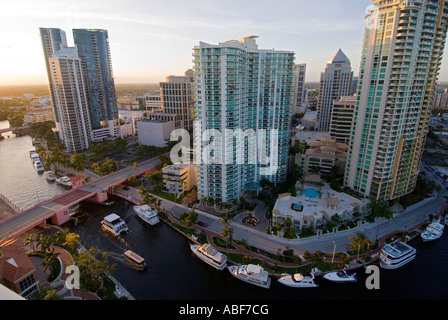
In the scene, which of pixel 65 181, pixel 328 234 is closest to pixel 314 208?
pixel 328 234

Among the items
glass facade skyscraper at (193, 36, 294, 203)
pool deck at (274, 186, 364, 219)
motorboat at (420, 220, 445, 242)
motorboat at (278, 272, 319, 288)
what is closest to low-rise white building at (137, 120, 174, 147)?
glass facade skyscraper at (193, 36, 294, 203)

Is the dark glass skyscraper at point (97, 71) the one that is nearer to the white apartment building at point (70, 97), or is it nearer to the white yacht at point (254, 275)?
the white apartment building at point (70, 97)

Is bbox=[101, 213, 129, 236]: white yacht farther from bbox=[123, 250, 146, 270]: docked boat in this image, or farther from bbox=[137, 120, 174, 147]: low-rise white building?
bbox=[137, 120, 174, 147]: low-rise white building

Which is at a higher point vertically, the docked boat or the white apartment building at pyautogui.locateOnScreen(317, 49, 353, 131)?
the white apartment building at pyautogui.locateOnScreen(317, 49, 353, 131)

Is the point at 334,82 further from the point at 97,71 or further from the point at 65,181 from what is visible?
the point at 65,181

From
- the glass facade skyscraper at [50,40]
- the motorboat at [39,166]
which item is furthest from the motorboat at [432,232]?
the glass facade skyscraper at [50,40]
